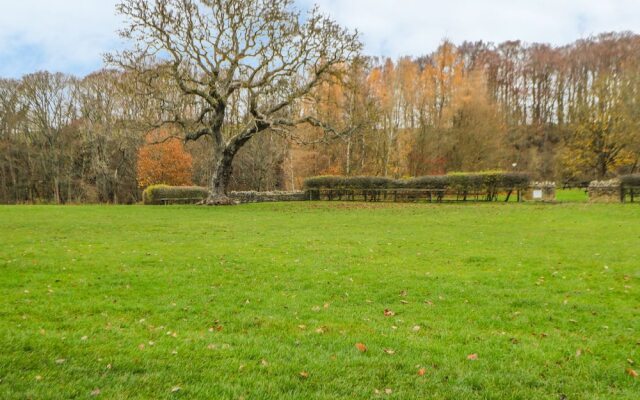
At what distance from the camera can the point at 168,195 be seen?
30.4 meters

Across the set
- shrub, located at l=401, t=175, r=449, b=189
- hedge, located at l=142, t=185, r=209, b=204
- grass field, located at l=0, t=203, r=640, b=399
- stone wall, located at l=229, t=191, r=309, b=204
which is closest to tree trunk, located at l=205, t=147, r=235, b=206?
stone wall, located at l=229, t=191, r=309, b=204

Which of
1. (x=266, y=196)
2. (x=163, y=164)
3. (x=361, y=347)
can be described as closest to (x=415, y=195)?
(x=266, y=196)

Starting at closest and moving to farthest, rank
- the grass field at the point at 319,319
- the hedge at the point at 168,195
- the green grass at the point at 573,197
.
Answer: the grass field at the point at 319,319 → the green grass at the point at 573,197 → the hedge at the point at 168,195

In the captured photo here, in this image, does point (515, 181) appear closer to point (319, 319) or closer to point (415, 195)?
point (415, 195)

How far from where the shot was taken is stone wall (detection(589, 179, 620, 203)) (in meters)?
23.4

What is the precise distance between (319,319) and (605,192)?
25.1m

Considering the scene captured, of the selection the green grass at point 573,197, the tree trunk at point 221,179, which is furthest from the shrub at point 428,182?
the tree trunk at point 221,179

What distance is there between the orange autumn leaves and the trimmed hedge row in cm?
1661

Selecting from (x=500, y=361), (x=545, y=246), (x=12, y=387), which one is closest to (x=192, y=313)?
(x=12, y=387)

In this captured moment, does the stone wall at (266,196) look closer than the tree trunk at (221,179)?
No

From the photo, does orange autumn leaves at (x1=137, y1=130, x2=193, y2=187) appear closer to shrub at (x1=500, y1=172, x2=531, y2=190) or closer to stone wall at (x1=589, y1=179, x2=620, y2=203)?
shrub at (x1=500, y1=172, x2=531, y2=190)

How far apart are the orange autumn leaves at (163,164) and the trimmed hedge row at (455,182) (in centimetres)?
1661

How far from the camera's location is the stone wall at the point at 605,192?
23.4 metres

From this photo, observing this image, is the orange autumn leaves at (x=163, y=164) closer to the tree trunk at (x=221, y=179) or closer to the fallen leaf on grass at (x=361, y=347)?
the tree trunk at (x=221, y=179)
